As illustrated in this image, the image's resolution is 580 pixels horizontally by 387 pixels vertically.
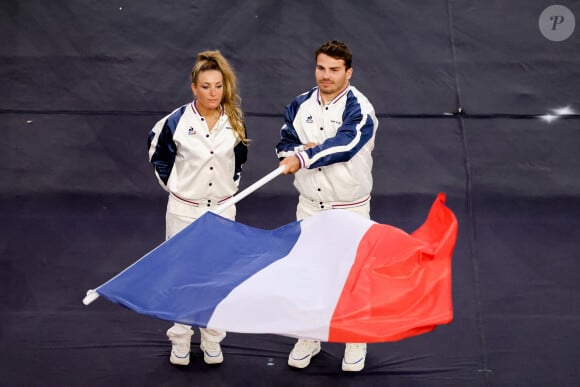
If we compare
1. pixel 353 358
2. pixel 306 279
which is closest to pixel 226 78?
pixel 306 279

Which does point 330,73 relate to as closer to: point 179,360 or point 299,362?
point 299,362

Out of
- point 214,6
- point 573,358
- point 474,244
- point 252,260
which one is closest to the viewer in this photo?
point 252,260

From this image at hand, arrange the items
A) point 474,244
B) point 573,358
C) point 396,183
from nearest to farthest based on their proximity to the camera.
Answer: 1. point 573,358
2. point 474,244
3. point 396,183

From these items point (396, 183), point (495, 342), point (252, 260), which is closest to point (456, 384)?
point (495, 342)

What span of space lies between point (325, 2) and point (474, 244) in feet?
6.85

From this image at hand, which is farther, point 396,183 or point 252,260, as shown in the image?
point 396,183

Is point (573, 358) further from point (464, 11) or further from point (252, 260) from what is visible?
point (464, 11)

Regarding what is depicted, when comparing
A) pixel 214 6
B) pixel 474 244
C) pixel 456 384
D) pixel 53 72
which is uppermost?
pixel 214 6

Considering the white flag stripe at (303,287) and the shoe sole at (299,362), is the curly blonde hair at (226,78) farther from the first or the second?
the shoe sole at (299,362)

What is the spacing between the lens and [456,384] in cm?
492

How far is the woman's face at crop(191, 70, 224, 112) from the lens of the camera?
4.85 m

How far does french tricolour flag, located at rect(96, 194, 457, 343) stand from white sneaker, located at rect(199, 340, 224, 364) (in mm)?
571

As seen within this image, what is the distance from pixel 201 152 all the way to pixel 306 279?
864mm

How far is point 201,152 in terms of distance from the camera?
16.2 feet
